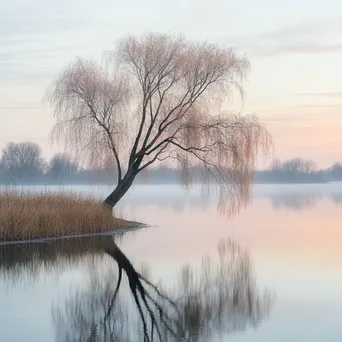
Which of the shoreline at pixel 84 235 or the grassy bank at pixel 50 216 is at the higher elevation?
the grassy bank at pixel 50 216

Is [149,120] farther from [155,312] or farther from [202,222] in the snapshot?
[155,312]

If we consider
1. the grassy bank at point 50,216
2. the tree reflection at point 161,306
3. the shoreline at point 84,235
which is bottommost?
the tree reflection at point 161,306

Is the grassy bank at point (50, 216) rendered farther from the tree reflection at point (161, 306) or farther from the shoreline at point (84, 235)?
the tree reflection at point (161, 306)

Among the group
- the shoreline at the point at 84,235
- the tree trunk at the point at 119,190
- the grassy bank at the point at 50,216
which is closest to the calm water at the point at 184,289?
the shoreline at the point at 84,235

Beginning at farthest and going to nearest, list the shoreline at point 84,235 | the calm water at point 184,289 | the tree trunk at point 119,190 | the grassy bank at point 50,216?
the tree trunk at point 119,190 < the grassy bank at point 50,216 < the shoreline at point 84,235 < the calm water at point 184,289

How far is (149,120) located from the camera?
1952 centimetres

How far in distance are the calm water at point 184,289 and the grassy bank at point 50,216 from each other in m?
0.81

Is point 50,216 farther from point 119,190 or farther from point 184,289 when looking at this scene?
point 184,289

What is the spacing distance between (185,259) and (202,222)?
9440mm

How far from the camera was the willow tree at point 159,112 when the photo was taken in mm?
18531

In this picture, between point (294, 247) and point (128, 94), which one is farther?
point (128, 94)

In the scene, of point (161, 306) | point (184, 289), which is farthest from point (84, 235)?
point (161, 306)

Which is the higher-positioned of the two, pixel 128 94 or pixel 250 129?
pixel 128 94

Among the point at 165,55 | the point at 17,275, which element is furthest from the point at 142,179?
the point at 17,275
